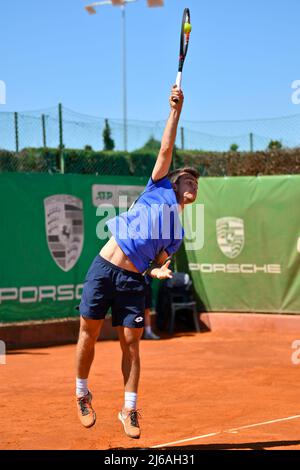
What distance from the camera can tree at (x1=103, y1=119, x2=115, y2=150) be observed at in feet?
45.4

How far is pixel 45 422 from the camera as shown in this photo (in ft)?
21.3

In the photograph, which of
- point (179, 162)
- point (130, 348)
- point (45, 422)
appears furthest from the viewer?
point (179, 162)

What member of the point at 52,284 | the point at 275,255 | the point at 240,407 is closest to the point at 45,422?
the point at 240,407

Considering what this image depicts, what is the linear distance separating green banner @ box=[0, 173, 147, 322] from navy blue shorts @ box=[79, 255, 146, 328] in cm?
570

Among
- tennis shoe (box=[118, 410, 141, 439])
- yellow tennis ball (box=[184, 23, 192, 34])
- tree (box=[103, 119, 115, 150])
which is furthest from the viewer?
tree (box=[103, 119, 115, 150])

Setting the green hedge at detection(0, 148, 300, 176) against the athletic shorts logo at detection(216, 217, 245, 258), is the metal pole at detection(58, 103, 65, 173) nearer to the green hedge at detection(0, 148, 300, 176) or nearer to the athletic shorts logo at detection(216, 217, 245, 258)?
the green hedge at detection(0, 148, 300, 176)

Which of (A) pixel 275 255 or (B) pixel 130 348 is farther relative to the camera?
(A) pixel 275 255

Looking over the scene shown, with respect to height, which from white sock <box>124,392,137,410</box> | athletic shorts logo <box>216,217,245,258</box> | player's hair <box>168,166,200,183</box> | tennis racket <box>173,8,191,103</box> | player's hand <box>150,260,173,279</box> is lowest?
white sock <box>124,392,137,410</box>

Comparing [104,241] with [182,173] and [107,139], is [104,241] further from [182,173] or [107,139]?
[182,173]

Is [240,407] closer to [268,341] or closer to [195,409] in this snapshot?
[195,409]

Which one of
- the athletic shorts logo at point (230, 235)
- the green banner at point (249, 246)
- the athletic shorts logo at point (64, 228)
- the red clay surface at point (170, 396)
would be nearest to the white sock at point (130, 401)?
the red clay surface at point (170, 396)

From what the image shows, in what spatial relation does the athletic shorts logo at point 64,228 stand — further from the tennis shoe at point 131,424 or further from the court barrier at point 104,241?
the tennis shoe at point 131,424

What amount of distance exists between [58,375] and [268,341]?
378cm

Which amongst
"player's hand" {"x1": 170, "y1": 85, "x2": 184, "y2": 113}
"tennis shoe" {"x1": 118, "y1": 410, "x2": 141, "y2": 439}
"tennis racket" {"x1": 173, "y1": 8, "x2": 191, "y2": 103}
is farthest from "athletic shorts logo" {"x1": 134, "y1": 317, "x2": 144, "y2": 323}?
"tennis racket" {"x1": 173, "y1": 8, "x2": 191, "y2": 103}
